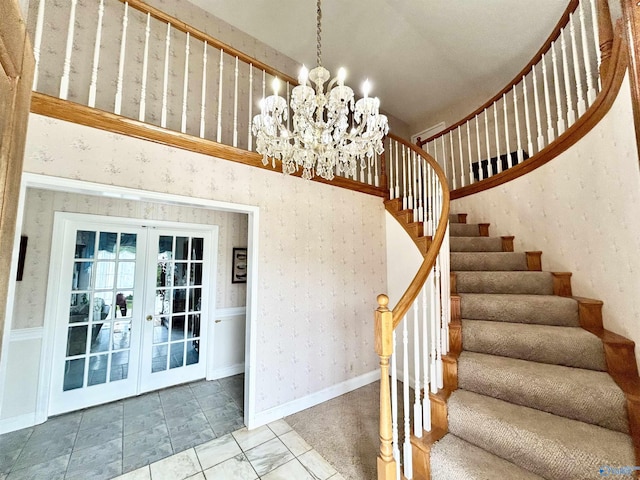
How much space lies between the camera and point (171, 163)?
217cm

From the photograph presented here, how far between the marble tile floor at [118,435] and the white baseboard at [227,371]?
0.43m

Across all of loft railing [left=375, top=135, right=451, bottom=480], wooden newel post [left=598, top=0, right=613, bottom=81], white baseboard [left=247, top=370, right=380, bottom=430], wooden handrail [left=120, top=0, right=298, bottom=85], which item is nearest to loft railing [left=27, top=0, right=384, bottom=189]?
wooden handrail [left=120, top=0, right=298, bottom=85]

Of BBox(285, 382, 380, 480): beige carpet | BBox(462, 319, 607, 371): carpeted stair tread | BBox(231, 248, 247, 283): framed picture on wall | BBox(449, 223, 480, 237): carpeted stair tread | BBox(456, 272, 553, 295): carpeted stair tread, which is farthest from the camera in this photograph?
BBox(231, 248, 247, 283): framed picture on wall

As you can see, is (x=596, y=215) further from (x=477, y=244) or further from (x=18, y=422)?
(x=18, y=422)

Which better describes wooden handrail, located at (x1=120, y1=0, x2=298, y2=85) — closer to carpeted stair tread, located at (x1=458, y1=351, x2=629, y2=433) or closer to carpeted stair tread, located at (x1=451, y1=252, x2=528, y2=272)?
carpeted stair tread, located at (x1=451, y1=252, x2=528, y2=272)

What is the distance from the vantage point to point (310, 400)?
9.26 feet

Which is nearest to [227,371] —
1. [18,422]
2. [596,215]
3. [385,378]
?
[18,422]

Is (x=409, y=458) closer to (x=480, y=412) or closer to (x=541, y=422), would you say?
(x=480, y=412)

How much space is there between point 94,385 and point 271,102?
3.50m

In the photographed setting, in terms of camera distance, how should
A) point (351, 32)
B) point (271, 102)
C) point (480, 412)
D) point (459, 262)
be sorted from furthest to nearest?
1. point (351, 32)
2. point (459, 262)
3. point (271, 102)
4. point (480, 412)

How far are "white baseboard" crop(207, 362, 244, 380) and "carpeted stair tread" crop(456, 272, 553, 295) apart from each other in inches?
122

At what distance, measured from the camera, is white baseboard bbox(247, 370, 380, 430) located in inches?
97.5

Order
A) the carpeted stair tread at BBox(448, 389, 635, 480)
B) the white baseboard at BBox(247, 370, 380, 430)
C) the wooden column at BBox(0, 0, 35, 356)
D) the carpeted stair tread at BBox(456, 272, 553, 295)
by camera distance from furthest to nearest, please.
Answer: the white baseboard at BBox(247, 370, 380, 430) → the carpeted stair tread at BBox(456, 272, 553, 295) → the carpeted stair tread at BBox(448, 389, 635, 480) → the wooden column at BBox(0, 0, 35, 356)

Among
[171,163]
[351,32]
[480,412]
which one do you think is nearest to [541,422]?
[480,412]
